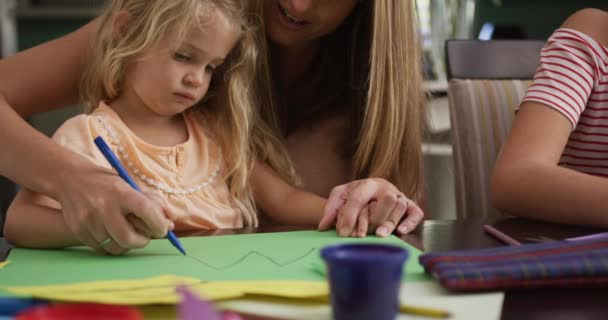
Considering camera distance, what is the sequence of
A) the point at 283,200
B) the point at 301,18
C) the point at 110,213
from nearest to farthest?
1. the point at 110,213
2. the point at 283,200
3. the point at 301,18

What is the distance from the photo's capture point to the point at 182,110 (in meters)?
1.14

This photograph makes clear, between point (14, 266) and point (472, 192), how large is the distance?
3.51ft

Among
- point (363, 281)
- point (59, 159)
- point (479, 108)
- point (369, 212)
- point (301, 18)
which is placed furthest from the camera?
point (479, 108)

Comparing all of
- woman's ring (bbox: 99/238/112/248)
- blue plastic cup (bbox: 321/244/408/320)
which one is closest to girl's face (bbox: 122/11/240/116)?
woman's ring (bbox: 99/238/112/248)

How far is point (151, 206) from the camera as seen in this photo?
2.51 feet

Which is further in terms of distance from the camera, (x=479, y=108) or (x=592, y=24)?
(x=479, y=108)

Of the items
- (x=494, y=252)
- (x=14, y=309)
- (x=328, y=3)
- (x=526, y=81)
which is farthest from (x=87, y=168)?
(x=526, y=81)

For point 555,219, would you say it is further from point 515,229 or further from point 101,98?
point 101,98

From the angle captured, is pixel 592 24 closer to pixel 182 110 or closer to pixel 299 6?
pixel 299 6

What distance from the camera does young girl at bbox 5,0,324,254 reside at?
3.58 ft

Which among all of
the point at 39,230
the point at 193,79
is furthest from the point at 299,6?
the point at 39,230

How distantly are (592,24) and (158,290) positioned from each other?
105 cm

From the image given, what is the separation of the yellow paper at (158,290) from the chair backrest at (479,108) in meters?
0.99

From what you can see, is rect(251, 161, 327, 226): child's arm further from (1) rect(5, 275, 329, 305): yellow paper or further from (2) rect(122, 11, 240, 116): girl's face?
(1) rect(5, 275, 329, 305): yellow paper
